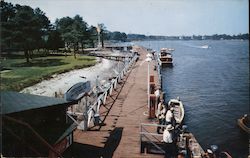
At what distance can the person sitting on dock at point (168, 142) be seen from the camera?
1085cm

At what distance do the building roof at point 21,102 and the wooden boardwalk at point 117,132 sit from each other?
3.47 m

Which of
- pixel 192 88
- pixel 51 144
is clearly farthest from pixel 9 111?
pixel 192 88

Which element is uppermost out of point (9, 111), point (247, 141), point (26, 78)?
point (9, 111)

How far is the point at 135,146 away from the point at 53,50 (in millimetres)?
56298

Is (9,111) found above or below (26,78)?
above

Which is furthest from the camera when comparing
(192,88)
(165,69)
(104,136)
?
(165,69)

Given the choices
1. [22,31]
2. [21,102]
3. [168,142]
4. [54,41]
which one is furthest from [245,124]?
[54,41]

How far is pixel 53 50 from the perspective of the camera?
64312mm

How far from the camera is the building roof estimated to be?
618 centimetres

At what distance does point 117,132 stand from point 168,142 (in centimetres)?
297

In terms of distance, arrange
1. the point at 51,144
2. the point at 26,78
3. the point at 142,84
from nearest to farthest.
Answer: the point at 51,144
the point at 142,84
the point at 26,78

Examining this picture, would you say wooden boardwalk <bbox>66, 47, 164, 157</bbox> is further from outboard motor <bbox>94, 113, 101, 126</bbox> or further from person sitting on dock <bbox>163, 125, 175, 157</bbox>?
person sitting on dock <bbox>163, 125, 175, 157</bbox>

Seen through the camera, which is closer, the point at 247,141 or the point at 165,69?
the point at 247,141

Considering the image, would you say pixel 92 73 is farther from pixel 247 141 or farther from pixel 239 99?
pixel 247 141
